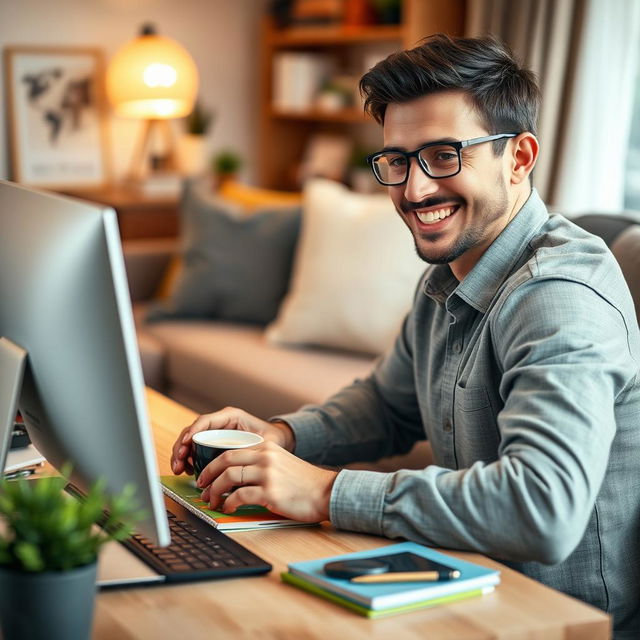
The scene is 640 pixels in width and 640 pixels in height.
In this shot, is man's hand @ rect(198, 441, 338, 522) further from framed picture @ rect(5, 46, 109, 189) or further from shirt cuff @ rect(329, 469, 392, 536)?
framed picture @ rect(5, 46, 109, 189)

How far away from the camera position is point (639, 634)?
129cm

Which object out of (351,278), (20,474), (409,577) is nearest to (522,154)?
(409,577)

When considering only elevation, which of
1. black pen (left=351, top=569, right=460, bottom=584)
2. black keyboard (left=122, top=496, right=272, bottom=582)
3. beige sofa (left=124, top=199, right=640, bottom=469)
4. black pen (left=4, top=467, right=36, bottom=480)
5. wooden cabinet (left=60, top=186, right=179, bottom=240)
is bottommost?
beige sofa (left=124, top=199, right=640, bottom=469)

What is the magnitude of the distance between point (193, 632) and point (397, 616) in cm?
19

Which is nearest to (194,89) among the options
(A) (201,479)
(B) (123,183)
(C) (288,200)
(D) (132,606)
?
(B) (123,183)

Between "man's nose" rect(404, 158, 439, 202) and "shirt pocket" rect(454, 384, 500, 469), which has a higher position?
"man's nose" rect(404, 158, 439, 202)

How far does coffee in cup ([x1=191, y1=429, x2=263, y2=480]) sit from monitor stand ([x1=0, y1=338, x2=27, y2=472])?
0.87 ft

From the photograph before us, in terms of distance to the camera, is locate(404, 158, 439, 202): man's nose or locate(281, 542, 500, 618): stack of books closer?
locate(281, 542, 500, 618): stack of books

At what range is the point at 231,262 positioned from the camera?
3254 millimetres

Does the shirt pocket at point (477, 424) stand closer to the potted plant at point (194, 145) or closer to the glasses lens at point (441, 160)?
the glasses lens at point (441, 160)

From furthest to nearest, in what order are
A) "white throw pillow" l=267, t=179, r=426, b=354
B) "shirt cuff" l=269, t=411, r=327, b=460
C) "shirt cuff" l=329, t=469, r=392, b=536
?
"white throw pillow" l=267, t=179, r=426, b=354, "shirt cuff" l=269, t=411, r=327, b=460, "shirt cuff" l=329, t=469, r=392, b=536

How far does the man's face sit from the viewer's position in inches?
53.2

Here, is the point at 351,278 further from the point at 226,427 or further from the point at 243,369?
the point at 226,427

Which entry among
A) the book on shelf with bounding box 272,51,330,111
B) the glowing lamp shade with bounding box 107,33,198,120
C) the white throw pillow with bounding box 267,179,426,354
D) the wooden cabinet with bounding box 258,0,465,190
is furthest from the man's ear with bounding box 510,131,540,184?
the book on shelf with bounding box 272,51,330,111
